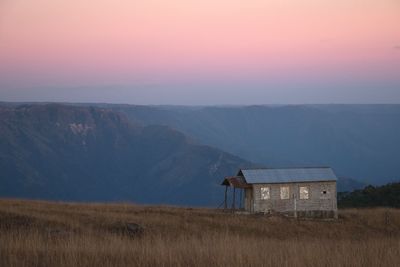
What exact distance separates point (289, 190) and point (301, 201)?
1.24 m

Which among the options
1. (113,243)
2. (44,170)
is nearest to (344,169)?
(44,170)

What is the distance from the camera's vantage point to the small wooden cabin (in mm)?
39250

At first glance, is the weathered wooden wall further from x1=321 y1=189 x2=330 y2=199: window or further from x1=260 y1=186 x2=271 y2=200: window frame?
x1=260 y1=186 x2=271 y2=200: window frame

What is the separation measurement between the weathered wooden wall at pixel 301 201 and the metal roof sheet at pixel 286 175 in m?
0.36

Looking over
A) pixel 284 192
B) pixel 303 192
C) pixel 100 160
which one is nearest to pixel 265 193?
pixel 284 192

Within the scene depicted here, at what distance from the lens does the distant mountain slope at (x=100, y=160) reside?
118 meters

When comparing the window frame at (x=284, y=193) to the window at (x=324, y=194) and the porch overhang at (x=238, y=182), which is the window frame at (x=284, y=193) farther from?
the window at (x=324, y=194)

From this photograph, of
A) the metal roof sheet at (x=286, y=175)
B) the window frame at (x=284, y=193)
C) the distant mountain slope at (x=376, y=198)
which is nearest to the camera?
the metal roof sheet at (x=286, y=175)

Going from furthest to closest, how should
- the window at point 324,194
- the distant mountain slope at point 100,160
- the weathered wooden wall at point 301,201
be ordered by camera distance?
the distant mountain slope at point 100,160
the window at point 324,194
the weathered wooden wall at point 301,201

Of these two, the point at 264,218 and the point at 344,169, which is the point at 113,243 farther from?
the point at 344,169

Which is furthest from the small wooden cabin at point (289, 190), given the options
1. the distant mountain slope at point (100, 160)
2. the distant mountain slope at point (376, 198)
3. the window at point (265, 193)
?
the distant mountain slope at point (100, 160)

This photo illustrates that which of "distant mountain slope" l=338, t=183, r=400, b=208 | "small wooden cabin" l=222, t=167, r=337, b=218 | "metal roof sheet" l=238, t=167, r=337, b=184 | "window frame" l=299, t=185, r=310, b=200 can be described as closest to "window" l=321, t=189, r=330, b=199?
"small wooden cabin" l=222, t=167, r=337, b=218

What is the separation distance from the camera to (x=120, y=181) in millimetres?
133875

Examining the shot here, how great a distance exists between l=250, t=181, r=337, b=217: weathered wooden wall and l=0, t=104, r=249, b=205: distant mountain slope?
70.6 metres
